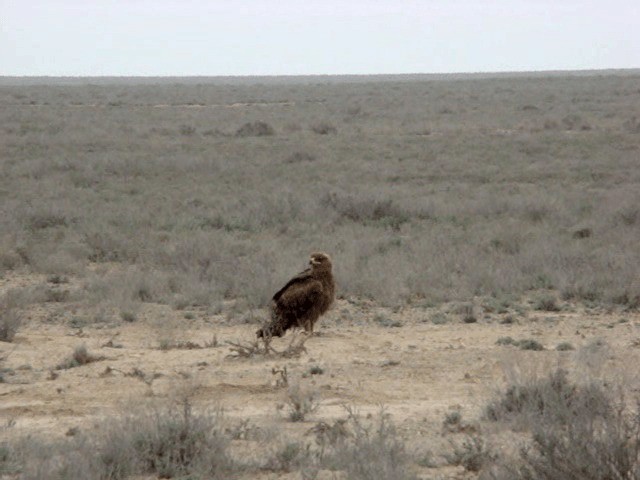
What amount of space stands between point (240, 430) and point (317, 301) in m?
2.69

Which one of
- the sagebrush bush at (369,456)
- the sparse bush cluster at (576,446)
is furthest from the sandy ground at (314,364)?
the sparse bush cluster at (576,446)

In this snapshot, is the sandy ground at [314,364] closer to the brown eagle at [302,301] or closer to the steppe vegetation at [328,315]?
the steppe vegetation at [328,315]

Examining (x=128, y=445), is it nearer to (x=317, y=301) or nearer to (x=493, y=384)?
(x=493, y=384)

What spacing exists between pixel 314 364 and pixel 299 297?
69cm

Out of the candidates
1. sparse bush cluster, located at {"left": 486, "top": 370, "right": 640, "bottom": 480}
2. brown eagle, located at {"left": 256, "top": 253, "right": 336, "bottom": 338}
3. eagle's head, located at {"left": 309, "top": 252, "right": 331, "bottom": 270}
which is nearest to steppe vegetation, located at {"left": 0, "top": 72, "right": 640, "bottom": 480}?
sparse bush cluster, located at {"left": 486, "top": 370, "right": 640, "bottom": 480}

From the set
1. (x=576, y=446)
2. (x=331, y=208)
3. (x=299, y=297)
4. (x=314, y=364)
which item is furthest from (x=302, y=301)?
(x=331, y=208)

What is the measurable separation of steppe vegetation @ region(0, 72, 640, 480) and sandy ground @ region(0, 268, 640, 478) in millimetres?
36

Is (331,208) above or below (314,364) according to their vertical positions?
below

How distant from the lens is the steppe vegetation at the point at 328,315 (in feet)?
18.4

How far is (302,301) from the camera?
29.0 ft

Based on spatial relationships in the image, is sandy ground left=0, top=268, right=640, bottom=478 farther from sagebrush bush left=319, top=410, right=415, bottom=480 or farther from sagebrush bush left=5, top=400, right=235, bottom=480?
sagebrush bush left=5, top=400, right=235, bottom=480

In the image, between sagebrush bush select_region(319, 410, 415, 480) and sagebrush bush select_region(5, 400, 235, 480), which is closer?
sagebrush bush select_region(319, 410, 415, 480)

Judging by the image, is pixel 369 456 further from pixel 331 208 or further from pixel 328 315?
pixel 331 208

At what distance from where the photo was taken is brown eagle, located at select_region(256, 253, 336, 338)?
8828 mm
